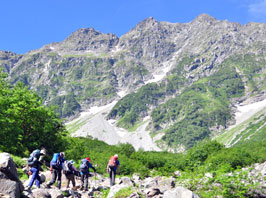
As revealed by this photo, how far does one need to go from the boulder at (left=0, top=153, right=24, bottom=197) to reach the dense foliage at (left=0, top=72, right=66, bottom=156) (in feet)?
68.7

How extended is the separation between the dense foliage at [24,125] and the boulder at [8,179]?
20.9 metres

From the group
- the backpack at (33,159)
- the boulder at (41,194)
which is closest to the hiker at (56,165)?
the backpack at (33,159)

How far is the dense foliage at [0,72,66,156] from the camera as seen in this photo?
3281 centimetres

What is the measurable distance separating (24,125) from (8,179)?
93.4 feet

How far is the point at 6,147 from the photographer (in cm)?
3173

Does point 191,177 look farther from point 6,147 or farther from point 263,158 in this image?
point 263,158

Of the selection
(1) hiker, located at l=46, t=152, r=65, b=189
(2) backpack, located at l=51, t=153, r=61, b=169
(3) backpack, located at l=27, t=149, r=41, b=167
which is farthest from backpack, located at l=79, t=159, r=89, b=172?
(3) backpack, located at l=27, t=149, r=41, b=167

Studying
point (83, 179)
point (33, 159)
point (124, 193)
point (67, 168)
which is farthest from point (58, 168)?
point (124, 193)

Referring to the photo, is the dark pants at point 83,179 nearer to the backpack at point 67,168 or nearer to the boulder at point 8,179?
the backpack at point 67,168

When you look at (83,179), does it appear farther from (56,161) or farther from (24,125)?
(24,125)

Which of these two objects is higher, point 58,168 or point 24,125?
point 24,125

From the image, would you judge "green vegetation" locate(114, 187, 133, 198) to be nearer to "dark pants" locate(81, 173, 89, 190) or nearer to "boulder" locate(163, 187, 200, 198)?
"boulder" locate(163, 187, 200, 198)

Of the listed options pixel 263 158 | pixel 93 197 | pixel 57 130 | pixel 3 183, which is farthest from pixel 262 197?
pixel 263 158

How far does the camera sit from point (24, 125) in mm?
38000
